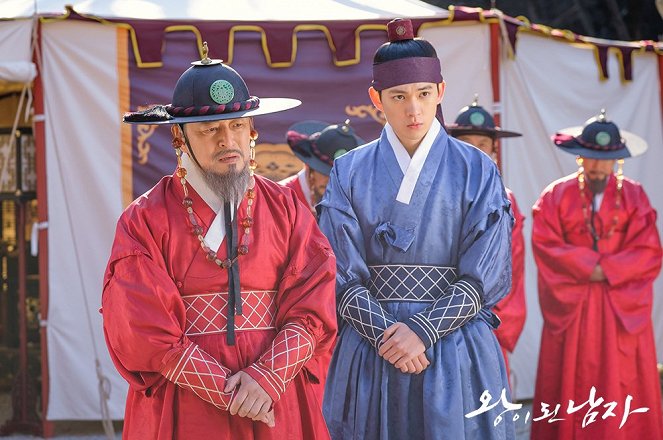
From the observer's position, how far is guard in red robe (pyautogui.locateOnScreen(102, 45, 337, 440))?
10.2 feet

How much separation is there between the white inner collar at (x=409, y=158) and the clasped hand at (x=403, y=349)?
1.43 feet

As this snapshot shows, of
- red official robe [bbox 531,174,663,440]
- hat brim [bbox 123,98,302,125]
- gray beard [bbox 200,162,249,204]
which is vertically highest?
hat brim [bbox 123,98,302,125]

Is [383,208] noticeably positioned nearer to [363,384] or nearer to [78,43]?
[363,384]

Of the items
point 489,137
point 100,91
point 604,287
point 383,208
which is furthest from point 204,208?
point 100,91

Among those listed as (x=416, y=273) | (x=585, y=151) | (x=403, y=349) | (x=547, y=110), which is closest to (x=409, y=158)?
(x=416, y=273)

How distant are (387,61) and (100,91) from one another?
3.73 metres

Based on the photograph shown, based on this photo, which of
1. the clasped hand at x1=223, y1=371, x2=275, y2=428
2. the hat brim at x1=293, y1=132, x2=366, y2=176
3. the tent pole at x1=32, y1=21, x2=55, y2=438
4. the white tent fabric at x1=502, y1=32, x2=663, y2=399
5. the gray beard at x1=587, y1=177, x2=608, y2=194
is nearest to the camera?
the clasped hand at x1=223, y1=371, x2=275, y2=428

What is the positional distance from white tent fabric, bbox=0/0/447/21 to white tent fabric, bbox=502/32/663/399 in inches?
33.5

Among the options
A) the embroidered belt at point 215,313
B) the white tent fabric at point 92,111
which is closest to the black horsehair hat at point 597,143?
the white tent fabric at point 92,111

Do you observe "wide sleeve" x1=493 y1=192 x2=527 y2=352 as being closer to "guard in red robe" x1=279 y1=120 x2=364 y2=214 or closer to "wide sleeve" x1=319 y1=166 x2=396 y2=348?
"guard in red robe" x1=279 y1=120 x2=364 y2=214

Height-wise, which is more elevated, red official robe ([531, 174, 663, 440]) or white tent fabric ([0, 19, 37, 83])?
white tent fabric ([0, 19, 37, 83])

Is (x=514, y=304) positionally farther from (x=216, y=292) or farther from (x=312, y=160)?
(x=216, y=292)

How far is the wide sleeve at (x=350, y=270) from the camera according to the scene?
3572mm

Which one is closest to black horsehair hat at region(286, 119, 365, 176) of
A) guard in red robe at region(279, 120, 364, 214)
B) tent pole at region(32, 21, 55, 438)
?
guard in red robe at region(279, 120, 364, 214)
